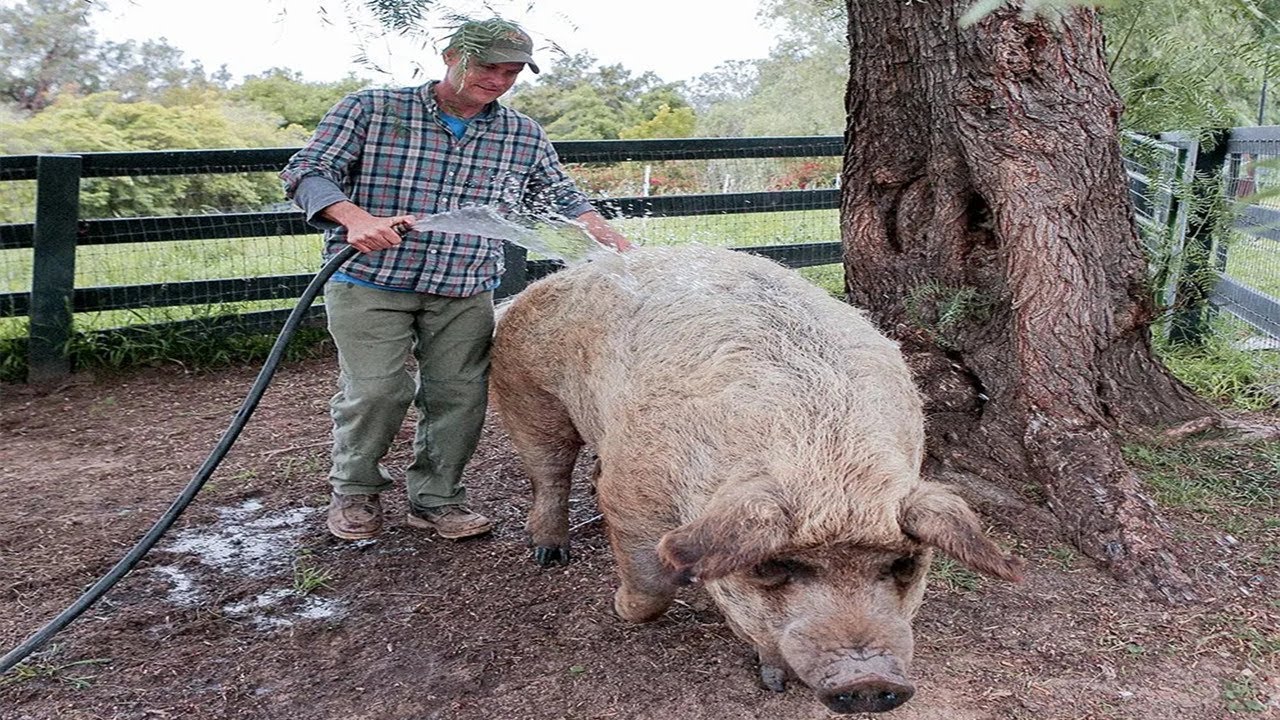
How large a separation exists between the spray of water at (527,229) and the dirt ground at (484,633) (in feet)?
4.16

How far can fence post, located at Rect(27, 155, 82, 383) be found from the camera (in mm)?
6789

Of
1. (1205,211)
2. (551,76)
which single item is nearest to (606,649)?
(551,76)

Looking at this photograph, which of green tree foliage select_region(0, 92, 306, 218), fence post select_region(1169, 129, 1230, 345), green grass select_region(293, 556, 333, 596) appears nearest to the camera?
green grass select_region(293, 556, 333, 596)

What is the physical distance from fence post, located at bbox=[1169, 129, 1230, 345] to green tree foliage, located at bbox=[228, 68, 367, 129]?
4.29 m

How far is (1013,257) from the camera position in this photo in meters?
4.31

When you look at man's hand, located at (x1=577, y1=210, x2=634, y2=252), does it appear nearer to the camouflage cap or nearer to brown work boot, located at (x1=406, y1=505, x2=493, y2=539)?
the camouflage cap

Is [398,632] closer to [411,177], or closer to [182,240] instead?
[411,177]

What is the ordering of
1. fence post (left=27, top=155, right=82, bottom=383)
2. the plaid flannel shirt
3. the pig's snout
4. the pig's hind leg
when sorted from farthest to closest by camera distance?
fence post (left=27, top=155, right=82, bottom=383) < the pig's hind leg < the plaid flannel shirt < the pig's snout

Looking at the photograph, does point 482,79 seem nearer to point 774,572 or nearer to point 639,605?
point 639,605

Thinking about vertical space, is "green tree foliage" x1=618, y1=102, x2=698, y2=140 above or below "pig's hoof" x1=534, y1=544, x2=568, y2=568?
above

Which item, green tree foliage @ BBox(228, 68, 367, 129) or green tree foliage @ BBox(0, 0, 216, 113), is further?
green tree foliage @ BBox(228, 68, 367, 129)

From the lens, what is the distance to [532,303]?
4.27 m

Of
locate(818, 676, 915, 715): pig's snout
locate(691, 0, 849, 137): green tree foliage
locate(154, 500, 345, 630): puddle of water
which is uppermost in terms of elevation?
locate(691, 0, 849, 137): green tree foliage

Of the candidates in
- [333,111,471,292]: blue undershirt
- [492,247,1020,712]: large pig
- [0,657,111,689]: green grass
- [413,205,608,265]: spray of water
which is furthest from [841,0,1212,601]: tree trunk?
[0,657,111,689]: green grass
